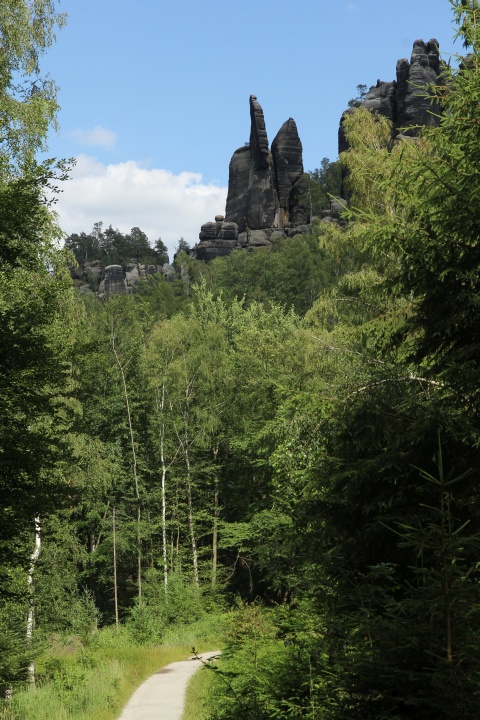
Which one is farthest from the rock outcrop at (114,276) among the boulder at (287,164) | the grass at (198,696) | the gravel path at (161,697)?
the grass at (198,696)

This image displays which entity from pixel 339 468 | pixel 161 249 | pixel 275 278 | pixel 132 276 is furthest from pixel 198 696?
pixel 161 249

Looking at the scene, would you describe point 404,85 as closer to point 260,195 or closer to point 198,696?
point 260,195

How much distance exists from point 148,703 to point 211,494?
20069 millimetres

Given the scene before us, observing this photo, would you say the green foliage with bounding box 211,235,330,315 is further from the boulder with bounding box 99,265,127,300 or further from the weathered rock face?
the boulder with bounding box 99,265,127,300

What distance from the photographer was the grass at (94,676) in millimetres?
10812

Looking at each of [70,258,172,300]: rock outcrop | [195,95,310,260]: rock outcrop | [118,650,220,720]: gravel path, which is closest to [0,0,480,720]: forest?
[118,650,220,720]: gravel path

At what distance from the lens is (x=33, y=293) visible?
10.4 meters

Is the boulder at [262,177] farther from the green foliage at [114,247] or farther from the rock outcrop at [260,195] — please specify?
the green foliage at [114,247]

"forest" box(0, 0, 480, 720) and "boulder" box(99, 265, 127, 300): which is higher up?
"boulder" box(99, 265, 127, 300)

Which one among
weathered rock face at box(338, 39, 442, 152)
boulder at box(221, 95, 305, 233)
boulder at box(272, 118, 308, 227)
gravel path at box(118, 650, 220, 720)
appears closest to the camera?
gravel path at box(118, 650, 220, 720)

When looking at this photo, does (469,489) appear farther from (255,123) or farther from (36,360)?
(255,123)

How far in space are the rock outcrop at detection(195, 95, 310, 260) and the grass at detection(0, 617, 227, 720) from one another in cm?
6739

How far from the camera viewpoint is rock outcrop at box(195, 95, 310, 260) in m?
84.8

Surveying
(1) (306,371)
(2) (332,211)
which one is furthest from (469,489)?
(2) (332,211)
